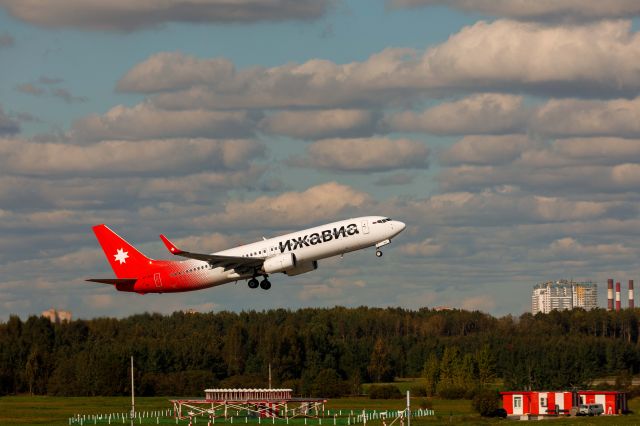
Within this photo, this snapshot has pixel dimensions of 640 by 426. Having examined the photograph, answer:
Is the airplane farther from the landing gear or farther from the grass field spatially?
the grass field

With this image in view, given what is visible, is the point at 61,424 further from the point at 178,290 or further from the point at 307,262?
the point at 307,262

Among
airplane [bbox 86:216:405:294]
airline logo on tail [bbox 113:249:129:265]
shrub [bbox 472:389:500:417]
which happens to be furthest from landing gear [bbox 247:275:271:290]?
shrub [bbox 472:389:500:417]

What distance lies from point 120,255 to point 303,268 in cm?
2457

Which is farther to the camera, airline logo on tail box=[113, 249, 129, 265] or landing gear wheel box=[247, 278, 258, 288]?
airline logo on tail box=[113, 249, 129, 265]

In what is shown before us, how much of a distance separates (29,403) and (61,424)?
50743 mm

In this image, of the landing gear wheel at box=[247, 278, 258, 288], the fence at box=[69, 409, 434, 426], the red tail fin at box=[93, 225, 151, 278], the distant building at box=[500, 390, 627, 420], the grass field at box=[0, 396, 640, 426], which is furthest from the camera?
the distant building at box=[500, 390, 627, 420]

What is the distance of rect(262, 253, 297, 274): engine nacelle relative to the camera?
367ft

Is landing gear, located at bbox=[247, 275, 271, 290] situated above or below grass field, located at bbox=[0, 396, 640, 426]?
above

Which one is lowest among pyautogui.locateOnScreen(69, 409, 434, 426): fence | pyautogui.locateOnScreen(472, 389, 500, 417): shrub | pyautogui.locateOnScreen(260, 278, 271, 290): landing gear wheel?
pyautogui.locateOnScreen(69, 409, 434, 426): fence

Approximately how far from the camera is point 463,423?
13688 centimetres

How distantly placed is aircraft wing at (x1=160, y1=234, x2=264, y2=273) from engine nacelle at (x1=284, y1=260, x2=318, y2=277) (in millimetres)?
2974

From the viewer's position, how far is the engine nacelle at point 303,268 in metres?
114

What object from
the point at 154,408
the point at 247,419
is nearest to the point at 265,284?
the point at 247,419

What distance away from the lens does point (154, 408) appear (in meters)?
177
